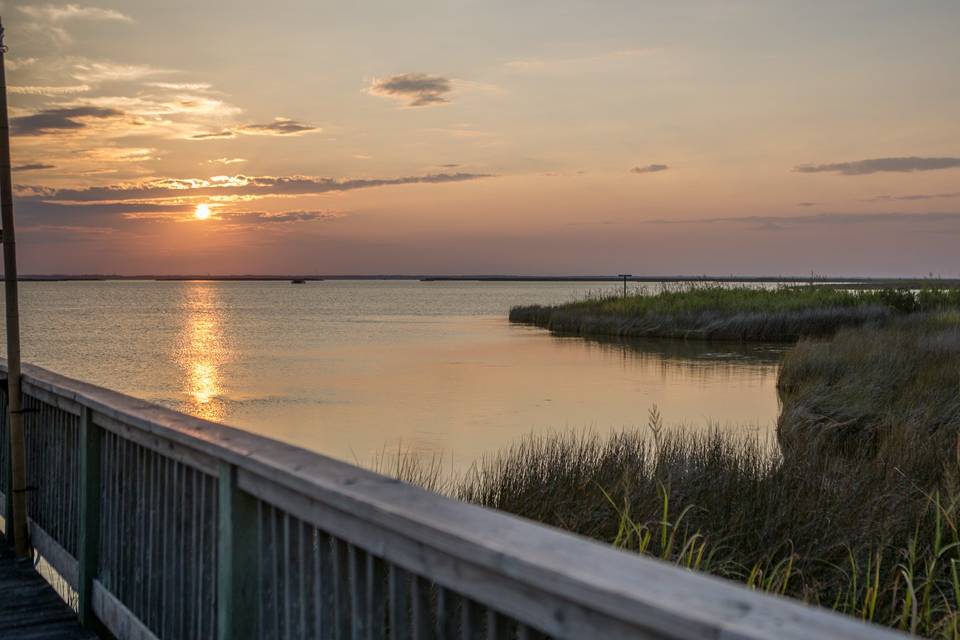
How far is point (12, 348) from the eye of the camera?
500 cm

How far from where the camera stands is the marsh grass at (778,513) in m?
4.82

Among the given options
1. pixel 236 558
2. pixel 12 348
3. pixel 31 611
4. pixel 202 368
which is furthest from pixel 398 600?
pixel 202 368

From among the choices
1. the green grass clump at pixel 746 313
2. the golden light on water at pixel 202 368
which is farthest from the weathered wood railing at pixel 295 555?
the green grass clump at pixel 746 313

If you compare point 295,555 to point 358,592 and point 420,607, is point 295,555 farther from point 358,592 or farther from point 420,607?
point 420,607

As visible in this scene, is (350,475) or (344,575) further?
(344,575)

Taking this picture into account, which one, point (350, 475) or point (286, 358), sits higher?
point (350, 475)

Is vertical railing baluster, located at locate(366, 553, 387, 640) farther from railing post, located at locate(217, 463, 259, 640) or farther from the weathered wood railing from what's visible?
railing post, located at locate(217, 463, 259, 640)

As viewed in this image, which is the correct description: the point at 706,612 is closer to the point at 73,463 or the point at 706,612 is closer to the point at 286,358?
the point at 73,463

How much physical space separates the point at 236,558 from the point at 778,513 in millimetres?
4197

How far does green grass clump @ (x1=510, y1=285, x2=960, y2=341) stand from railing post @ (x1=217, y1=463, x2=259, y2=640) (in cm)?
2672

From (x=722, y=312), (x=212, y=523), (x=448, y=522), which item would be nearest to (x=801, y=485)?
(x=212, y=523)

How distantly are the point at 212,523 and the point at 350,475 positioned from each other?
3.48ft

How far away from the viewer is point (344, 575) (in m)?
2.33

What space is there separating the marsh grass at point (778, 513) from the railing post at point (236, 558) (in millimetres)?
2282
